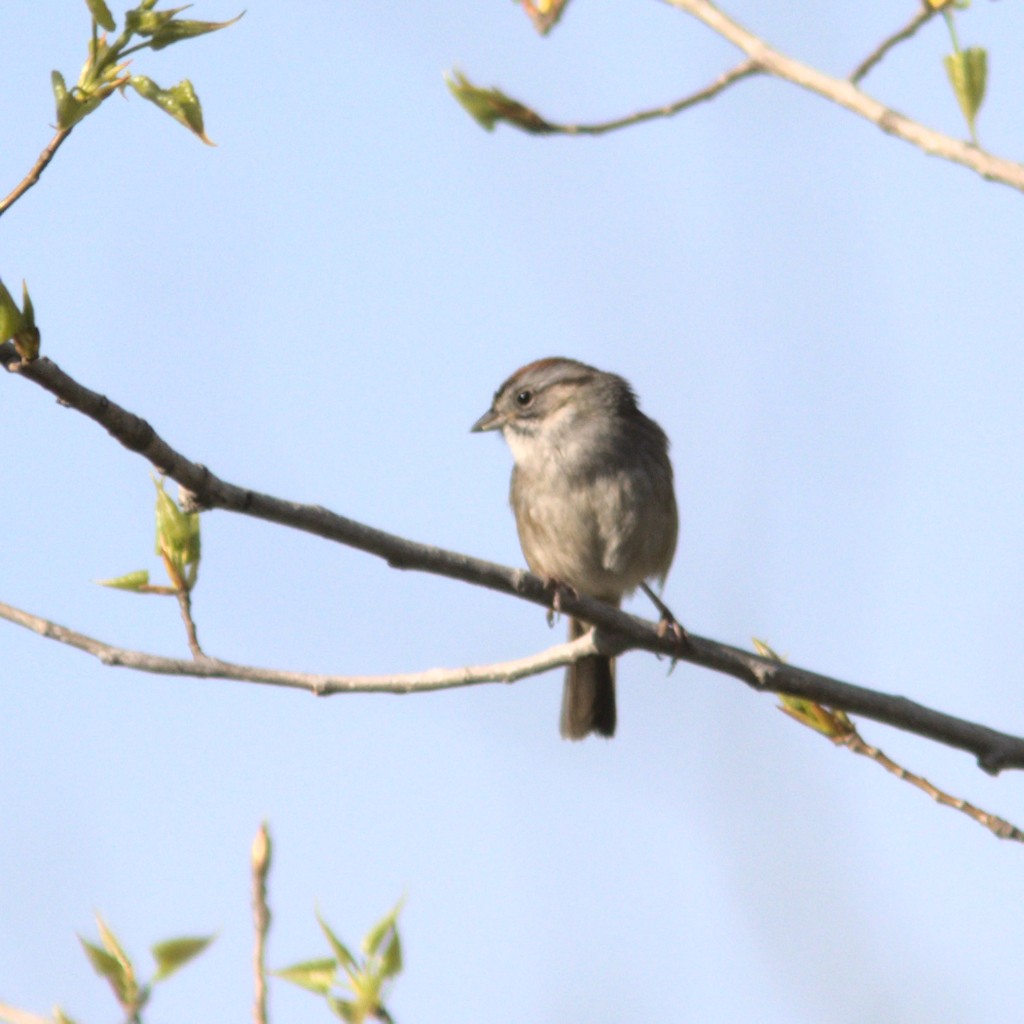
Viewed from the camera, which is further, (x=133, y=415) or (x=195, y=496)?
(x=195, y=496)

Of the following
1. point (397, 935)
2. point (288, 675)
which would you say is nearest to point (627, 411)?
point (288, 675)

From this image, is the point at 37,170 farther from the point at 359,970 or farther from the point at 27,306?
the point at 359,970

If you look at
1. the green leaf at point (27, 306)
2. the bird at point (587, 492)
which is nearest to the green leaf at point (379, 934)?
the green leaf at point (27, 306)

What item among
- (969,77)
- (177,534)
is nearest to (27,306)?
(177,534)

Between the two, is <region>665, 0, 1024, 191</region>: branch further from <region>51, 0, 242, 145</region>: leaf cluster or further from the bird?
the bird

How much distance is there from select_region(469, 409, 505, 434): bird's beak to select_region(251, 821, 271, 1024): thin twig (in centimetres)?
551

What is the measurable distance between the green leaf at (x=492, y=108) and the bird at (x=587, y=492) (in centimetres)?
342

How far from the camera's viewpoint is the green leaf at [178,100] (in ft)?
10.3

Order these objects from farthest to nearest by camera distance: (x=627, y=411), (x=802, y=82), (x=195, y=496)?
(x=627, y=411) < (x=195, y=496) < (x=802, y=82)

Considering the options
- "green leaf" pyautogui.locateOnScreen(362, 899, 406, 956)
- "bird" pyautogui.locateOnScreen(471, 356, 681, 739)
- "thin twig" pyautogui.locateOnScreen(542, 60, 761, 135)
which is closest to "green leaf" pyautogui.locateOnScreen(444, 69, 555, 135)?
"thin twig" pyautogui.locateOnScreen(542, 60, 761, 135)

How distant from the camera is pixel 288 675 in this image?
3.75m

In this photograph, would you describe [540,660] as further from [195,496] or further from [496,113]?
[496,113]

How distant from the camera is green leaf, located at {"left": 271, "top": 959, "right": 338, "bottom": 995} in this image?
98.3 inches

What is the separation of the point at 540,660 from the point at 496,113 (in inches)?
57.9
